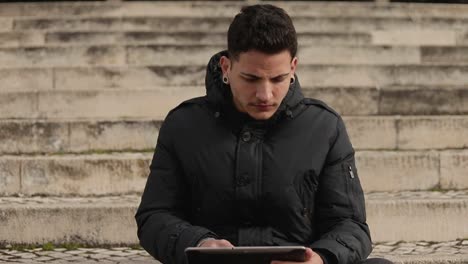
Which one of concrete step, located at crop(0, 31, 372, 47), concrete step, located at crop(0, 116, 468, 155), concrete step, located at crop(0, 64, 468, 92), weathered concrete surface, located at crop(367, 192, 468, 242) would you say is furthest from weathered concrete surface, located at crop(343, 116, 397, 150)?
concrete step, located at crop(0, 31, 372, 47)

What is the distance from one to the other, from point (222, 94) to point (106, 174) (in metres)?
3.16

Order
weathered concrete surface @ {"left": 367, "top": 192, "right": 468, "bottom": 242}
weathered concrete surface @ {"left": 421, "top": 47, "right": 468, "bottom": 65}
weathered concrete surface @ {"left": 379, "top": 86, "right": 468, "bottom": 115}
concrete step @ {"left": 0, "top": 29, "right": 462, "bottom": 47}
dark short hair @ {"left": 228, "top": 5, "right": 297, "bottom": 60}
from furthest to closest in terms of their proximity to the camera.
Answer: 1. concrete step @ {"left": 0, "top": 29, "right": 462, "bottom": 47}
2. weathered concrete surface @ {"left": 421, "top": 47, "right": 468, "bottom": 65}
3. weathered concrete surface @ {"left": 379, "top": 86, "right": 468, "bottom": 115}
4. weathered concrete surface @ {"left": 367, "top": 192, "right": 468, "bottom": 242}
5. dark short hair @ {"left": 228, "top": 5, "right": 297, "bottom": 60}

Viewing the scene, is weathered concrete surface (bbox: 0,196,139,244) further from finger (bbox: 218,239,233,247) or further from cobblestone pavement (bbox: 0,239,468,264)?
finger (bbox: 218,239,233,247)

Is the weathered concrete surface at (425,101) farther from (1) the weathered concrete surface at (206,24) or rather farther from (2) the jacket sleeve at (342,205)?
(2) the jacket sleeve at (342,205)

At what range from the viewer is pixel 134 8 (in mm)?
12656

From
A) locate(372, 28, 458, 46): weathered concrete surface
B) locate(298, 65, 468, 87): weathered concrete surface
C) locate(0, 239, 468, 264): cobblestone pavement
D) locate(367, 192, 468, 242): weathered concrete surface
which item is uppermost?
locate(372, 28, 458, 46): weathered concrete surface

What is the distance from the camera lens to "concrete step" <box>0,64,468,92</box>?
8.59 meters

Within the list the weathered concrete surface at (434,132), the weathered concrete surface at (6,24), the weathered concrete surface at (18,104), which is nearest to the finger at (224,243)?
the weathered concrete surface at (434,132)

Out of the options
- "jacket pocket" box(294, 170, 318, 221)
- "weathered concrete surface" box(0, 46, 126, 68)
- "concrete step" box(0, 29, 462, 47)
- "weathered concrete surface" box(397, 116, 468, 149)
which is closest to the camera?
"jacket pocket" box(294, 170, 318, 221)

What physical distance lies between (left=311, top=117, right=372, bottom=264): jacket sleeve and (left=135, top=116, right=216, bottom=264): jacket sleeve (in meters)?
0.40

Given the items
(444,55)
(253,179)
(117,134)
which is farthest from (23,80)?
(253,179)

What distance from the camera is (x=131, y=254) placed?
539cm

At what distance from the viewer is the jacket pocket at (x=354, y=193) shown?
10.8ft

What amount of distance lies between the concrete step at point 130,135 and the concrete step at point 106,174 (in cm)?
54
